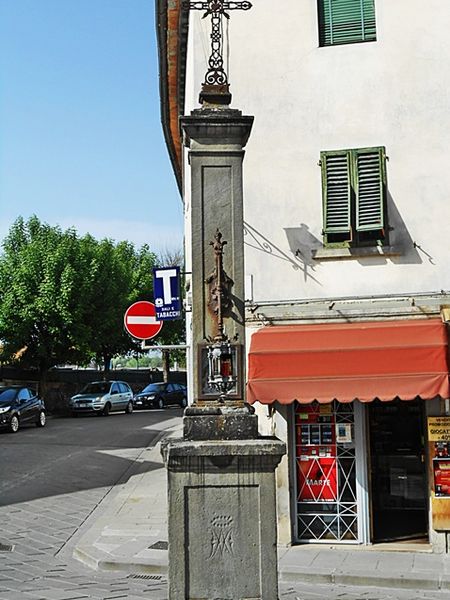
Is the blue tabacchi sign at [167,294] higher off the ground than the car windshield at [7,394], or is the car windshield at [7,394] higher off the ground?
the blue tabacchi sign at [167,294]

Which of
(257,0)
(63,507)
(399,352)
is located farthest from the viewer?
(63,507)

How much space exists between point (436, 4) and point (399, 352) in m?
4.98

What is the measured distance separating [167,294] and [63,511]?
Result: 165 inches

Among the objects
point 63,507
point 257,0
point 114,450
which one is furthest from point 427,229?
point 114,450

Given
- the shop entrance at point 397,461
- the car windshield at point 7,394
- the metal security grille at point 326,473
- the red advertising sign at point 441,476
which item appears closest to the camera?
the red advertising sign at point 441,476

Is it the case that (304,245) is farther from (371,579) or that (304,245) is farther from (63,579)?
(63,579)

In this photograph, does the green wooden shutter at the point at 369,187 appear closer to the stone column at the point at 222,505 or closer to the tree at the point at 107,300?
the stone column at the point at 222,505

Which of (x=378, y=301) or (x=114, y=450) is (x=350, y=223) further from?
(x=114, y=450)

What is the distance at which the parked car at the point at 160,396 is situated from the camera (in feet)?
135

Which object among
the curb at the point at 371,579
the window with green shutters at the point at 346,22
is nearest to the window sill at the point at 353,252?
the window with green shutters at the point at 346,22

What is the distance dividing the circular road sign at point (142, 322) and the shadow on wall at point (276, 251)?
10.2 feet

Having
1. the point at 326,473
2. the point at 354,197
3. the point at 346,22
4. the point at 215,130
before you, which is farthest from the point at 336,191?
the point at 215,130

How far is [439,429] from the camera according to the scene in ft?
36.6

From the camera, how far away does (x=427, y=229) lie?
37.9 ft
